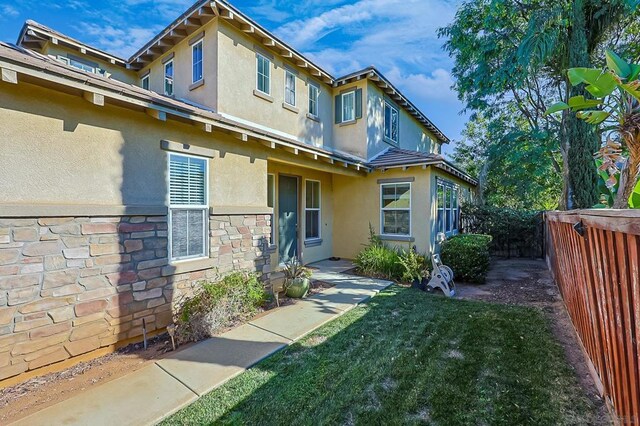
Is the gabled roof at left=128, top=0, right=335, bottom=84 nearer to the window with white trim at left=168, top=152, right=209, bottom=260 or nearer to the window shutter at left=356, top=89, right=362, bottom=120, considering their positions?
the window shutter at left=356, top=89, right=362, bottom=120

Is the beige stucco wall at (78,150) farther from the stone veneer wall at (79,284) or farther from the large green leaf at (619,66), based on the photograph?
the large green leaf at (619,66)

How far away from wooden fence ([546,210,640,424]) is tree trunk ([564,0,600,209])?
6.64m

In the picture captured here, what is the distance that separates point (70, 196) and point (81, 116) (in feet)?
3.72

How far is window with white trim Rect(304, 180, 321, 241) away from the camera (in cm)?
1003

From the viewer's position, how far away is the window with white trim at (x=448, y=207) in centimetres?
1051

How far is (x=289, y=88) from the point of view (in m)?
9.28

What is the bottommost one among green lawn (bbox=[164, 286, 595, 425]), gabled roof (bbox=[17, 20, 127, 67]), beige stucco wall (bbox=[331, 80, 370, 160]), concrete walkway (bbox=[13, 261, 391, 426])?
green lawn (bbox=[164, 286, 595, 425])

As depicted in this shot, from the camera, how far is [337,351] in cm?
418

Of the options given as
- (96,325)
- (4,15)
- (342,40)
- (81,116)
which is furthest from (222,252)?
(342,40)

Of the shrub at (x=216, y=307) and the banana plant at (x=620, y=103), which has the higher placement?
the banana plant at (x=620, y=103)

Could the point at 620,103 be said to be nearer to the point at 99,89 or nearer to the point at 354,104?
the point at 354,104

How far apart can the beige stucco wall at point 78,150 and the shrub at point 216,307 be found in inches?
68.5

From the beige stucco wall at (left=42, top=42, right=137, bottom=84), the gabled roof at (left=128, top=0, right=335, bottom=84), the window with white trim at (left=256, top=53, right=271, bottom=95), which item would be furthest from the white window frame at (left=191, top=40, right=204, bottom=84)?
the beige stucco wall at (left=42, top=42, right=137, bottom=84)

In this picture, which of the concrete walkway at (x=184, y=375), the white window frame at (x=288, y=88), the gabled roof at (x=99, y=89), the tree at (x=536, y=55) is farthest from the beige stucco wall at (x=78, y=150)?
the tree at (x=536, y=55)
